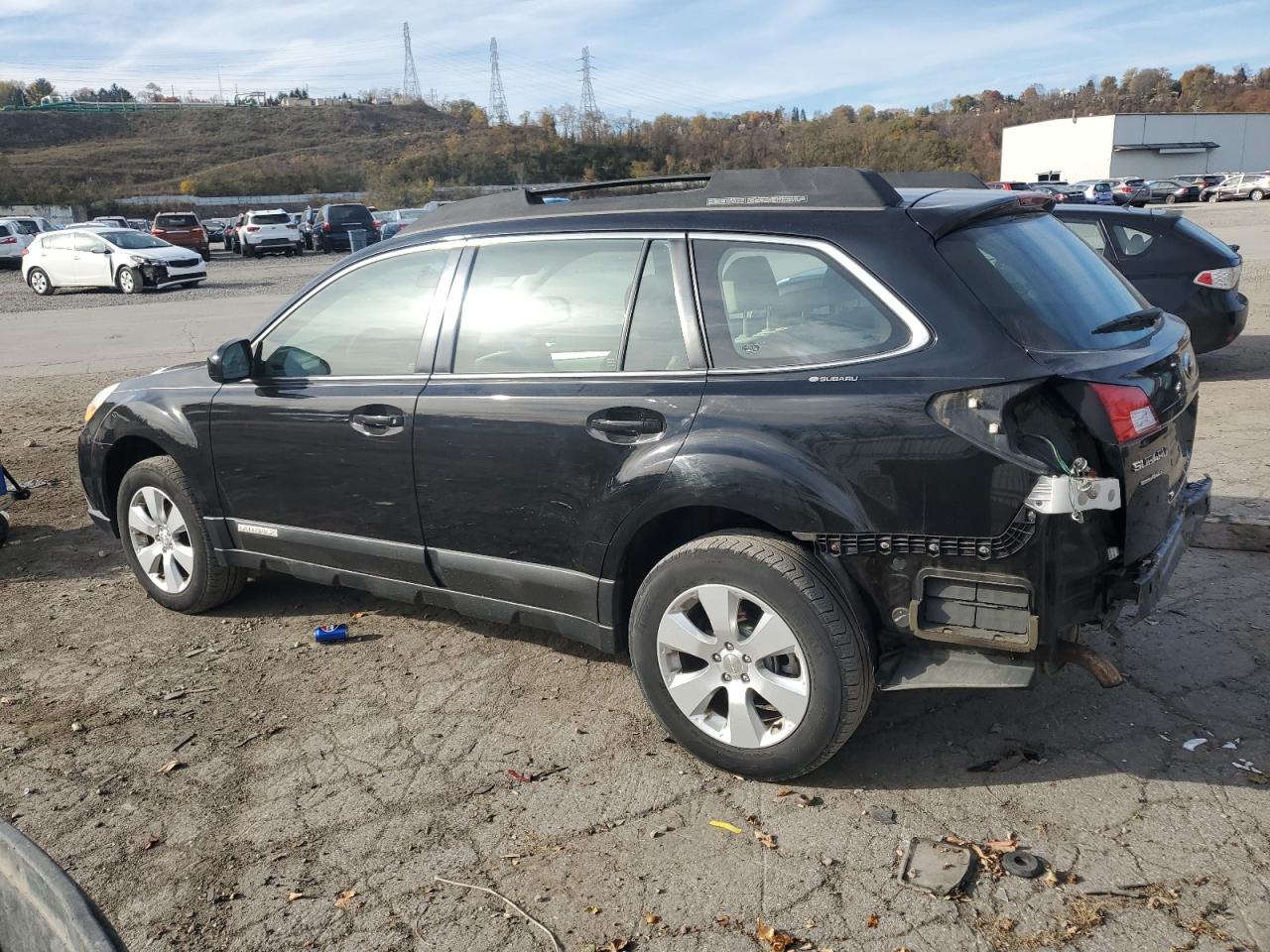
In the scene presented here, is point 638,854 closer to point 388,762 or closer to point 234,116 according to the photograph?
point 388,762

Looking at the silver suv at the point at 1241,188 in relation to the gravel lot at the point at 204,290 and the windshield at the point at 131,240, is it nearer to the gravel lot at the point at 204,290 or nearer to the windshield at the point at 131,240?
the gravel lot at the point at 204,290

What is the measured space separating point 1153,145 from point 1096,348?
9807 cm

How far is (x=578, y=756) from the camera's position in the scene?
3668 millimetres

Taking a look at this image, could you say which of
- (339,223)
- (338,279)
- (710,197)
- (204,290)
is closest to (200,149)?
(339,223)

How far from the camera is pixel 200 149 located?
102m

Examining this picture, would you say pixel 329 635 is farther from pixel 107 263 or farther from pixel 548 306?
pixel 107 263

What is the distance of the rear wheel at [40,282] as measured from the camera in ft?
83.6

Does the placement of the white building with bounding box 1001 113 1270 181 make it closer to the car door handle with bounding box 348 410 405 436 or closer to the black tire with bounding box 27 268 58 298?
the black tire with bounding box 27 268 58 298

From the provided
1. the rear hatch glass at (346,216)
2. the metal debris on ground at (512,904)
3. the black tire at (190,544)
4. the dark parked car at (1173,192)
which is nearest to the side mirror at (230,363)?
the black tire at (190,544)

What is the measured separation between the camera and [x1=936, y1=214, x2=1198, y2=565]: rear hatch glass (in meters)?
3.05

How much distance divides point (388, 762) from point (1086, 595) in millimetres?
2352

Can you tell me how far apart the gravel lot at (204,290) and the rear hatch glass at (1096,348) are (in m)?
19.3

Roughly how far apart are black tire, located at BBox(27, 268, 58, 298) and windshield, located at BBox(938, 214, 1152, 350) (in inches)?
1061

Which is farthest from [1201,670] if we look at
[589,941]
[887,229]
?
[589,941]
